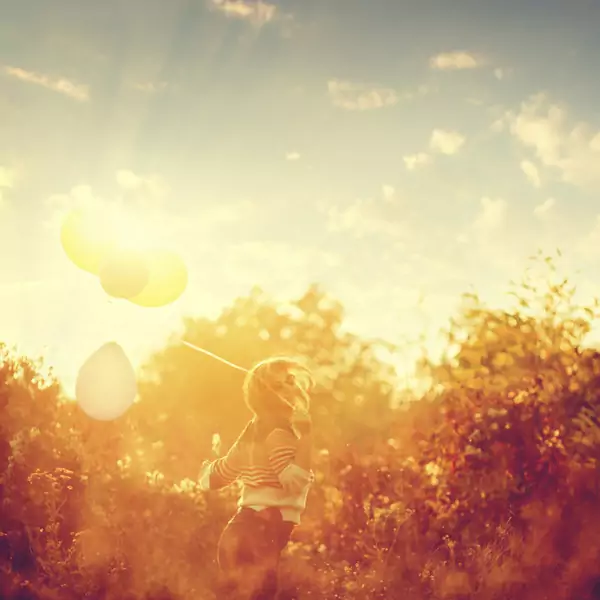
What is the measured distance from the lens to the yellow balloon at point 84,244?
221 inches

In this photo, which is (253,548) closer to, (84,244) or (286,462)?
(286,462)

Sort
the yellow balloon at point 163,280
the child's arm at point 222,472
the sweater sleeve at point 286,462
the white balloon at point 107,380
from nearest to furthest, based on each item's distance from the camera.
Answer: the sweater sleeve at point 286,462
the child's arm at point 222,472
the white balloon at point 107,380
the yellow balloon at point 163,280

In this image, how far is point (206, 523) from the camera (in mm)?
6352

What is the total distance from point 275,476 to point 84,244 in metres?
2.56

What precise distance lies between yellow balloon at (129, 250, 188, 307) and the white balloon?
0.47 m

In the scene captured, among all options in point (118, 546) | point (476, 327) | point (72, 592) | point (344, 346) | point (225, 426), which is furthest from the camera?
point (344, 346)

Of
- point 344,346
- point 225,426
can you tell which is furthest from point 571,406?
point 344,346

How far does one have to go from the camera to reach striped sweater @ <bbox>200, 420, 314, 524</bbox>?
4.35 metres

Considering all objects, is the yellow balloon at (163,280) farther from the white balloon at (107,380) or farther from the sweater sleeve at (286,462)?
the sweater sleeve at (286,462)

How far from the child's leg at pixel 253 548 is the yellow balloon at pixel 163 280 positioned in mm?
2055

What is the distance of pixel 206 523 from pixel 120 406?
53.8 inches

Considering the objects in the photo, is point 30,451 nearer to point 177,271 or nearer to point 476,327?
point 177,271

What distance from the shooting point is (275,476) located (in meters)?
4.43

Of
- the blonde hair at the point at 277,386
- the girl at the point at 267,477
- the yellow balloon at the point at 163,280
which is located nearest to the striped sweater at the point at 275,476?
the girl at the point at 267,477
